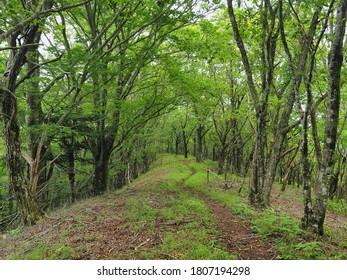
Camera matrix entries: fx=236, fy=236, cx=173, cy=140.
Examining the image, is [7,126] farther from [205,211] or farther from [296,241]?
[296,241]

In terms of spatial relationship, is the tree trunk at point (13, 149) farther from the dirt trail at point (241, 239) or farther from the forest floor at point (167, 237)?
the dirt trail at point (241, 239)

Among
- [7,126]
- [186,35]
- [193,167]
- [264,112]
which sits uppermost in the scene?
[186,35]

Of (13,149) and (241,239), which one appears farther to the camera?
(13,149)

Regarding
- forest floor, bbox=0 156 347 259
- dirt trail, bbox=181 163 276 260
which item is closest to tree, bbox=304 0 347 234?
forest floor, bbox=0 156 347 259

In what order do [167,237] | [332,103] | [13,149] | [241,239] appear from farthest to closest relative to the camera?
[13,149] → [241,239] → [167,237] → [332,103]

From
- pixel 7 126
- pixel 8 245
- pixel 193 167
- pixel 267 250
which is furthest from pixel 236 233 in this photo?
pixel 193 167

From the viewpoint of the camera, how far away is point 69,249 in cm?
541

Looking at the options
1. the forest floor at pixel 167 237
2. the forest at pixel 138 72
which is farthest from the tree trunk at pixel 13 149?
the forest floor at pixel 167 237

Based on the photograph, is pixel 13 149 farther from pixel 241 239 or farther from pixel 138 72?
pixel 241 239

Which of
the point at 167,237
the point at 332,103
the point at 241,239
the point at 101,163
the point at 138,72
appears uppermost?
the point at 138,72

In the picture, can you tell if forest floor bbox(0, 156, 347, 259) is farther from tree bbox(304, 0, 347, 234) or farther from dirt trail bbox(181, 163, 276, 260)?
tree bbox(304, 0, 347, 234)

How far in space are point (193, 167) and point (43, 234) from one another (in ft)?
73.8

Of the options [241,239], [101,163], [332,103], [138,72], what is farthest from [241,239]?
[101,163]

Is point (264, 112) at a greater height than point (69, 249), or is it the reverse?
point (264, 112)
